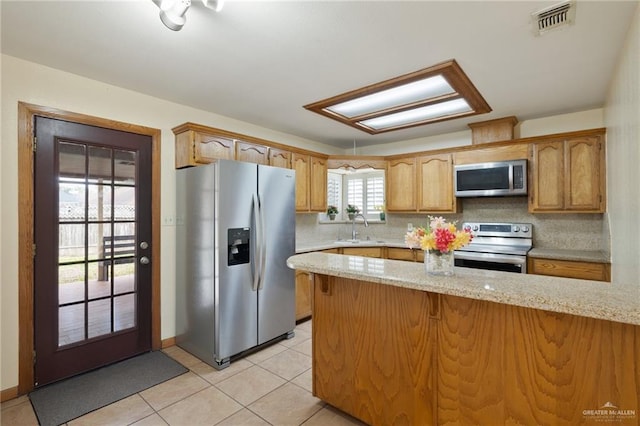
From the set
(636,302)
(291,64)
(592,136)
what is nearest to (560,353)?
(636,302)

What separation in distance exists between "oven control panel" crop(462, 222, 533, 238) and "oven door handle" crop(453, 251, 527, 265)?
11.6 inches

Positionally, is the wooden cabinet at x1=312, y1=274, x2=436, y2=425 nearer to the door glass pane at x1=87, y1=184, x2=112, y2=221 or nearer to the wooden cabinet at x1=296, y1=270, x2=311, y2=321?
the wooden cabinet at x1=296, y1=270, x2=311, y2=321

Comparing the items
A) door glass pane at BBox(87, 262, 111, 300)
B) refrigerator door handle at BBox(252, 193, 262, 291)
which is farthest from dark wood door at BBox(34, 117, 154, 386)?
refrigerator door handle at BBox(252, 193, 262, 291)

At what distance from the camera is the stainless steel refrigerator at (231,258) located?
9.01 ft

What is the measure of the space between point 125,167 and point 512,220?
4382 mm

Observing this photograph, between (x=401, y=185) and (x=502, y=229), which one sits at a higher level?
(x=401, y=185)

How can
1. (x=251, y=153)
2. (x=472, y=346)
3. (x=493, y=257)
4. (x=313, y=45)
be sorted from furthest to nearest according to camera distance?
(x=251, y=153) → (x=493, y=257) → (x=313, y=45) → (x=472, y=346)

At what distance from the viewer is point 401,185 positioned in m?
4.53

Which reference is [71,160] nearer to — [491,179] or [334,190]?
[334,190]

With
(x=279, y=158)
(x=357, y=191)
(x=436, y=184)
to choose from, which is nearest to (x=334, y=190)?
(x=357, y=191)

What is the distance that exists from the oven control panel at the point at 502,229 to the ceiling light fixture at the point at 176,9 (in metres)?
3.30

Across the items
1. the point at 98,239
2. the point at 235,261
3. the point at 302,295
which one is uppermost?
the point at 98,239

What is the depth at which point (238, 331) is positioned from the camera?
285cm

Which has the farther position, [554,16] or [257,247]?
[257,247]
